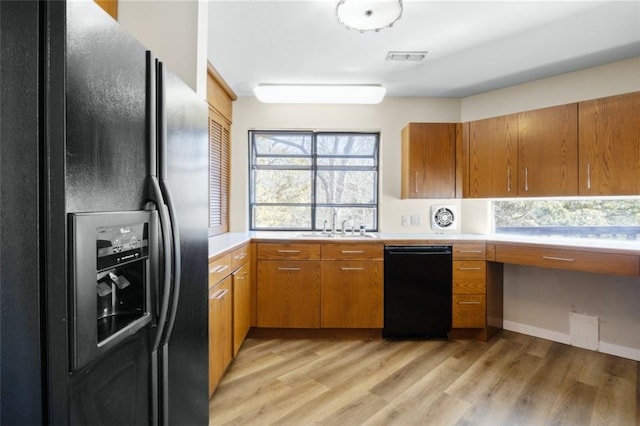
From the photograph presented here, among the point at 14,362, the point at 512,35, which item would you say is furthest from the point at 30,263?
the point at 512,35

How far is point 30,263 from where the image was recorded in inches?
23.3

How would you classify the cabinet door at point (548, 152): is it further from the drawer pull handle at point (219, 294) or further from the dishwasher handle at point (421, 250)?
the drawer pull handle at point (219, 294)

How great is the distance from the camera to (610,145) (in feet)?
7.54

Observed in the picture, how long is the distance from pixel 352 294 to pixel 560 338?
194 centimetres

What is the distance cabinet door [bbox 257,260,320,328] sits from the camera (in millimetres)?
2691

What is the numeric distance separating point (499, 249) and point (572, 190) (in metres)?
0.73

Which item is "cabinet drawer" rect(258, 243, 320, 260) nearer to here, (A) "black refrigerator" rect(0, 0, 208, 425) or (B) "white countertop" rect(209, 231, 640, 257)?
(B) "white countertop" rect(209, 231, 640, 257)

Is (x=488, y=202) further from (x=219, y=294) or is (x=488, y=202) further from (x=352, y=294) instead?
(x=219, y=294)

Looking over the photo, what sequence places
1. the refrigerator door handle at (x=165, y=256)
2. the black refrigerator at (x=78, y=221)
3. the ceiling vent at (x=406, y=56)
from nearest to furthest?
1. the black refrigerator at (x=78, y=221)
2. the refrigerator door handle at (x=165, y=256)
3. the ceiling vent at (x=406, y=56)

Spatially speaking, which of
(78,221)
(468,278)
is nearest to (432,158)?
(468,278)

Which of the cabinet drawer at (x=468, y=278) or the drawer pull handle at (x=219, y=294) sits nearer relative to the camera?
the drawer pull handle at (x=219, y=294)

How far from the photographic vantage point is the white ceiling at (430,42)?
1.88 m

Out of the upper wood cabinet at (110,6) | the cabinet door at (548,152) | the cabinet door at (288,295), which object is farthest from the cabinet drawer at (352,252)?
the upper wood cabinet at (110,6)

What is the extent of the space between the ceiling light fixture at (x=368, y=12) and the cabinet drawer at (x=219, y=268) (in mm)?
1622
